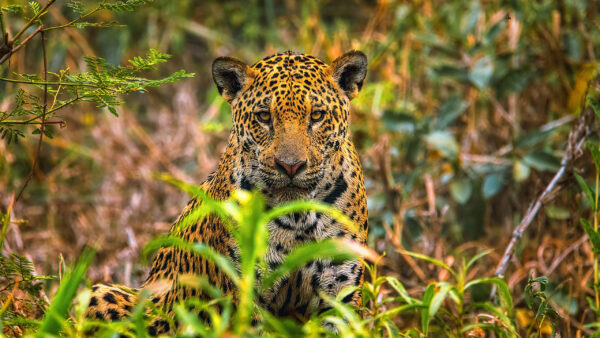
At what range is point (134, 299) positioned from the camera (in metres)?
4.21

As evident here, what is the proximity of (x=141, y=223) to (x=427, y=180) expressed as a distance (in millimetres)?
2592

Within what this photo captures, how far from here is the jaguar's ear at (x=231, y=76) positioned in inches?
160

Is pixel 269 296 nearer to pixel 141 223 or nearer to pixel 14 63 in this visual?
pixel 141 223

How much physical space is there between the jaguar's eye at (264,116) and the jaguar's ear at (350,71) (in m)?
0.47

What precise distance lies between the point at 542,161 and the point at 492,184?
0.47 meters

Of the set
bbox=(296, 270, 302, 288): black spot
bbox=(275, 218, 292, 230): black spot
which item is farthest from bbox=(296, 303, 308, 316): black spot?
bbox=(275, 218, 292, 230): black spot

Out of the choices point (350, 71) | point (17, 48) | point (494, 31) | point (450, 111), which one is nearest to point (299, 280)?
point (350, 71)

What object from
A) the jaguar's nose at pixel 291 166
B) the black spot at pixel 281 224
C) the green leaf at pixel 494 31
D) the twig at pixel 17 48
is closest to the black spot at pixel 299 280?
the black spot at pixel 281 224

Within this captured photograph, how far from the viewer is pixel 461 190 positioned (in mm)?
5988

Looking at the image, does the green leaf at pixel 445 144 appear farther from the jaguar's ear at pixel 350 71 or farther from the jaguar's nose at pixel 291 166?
the jaguar's nose at pixel 291 166

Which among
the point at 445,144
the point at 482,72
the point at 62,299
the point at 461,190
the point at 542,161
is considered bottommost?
the point at 62,299

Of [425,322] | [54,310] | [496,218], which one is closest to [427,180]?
[496,218]

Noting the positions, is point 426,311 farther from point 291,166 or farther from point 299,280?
point 291,166

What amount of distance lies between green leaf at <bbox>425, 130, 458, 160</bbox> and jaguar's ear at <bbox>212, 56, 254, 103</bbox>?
2285mm
